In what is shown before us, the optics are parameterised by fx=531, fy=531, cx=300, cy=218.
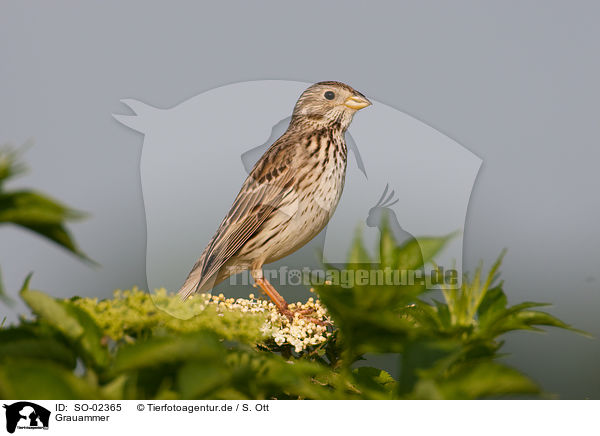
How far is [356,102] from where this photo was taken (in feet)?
9.70

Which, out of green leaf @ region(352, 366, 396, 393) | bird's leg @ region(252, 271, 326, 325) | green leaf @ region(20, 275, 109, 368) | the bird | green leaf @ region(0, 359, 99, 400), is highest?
the bird

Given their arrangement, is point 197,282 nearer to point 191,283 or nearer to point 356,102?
point 191,283

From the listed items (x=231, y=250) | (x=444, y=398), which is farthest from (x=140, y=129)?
(x=444, y=398)

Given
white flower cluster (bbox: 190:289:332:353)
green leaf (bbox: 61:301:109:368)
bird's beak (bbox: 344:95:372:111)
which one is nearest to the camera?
green leaf (bbox: 61:301:109:368)

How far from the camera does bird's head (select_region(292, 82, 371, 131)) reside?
3.01 meters

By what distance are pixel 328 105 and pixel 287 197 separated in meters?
0.60

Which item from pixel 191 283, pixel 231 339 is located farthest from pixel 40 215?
pixel 191 283

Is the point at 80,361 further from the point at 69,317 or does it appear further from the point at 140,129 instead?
the point at 140,129

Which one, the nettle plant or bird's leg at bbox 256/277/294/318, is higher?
bird's leg at bbox 256/277/294/318

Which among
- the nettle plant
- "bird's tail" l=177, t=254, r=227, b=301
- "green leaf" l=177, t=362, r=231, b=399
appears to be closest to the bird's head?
"bird's tail" l=177, t=254, r=227, b=301

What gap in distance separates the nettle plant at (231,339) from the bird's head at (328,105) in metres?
1.90

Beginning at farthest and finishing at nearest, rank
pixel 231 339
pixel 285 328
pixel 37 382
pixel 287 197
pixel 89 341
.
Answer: pixel 287 197
pixel 285 328
pixel 231 339
pixel 89 341
pixel 37 382

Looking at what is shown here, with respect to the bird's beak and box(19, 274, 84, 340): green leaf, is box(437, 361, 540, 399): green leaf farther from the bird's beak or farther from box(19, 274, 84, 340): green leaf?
the bird's beak
